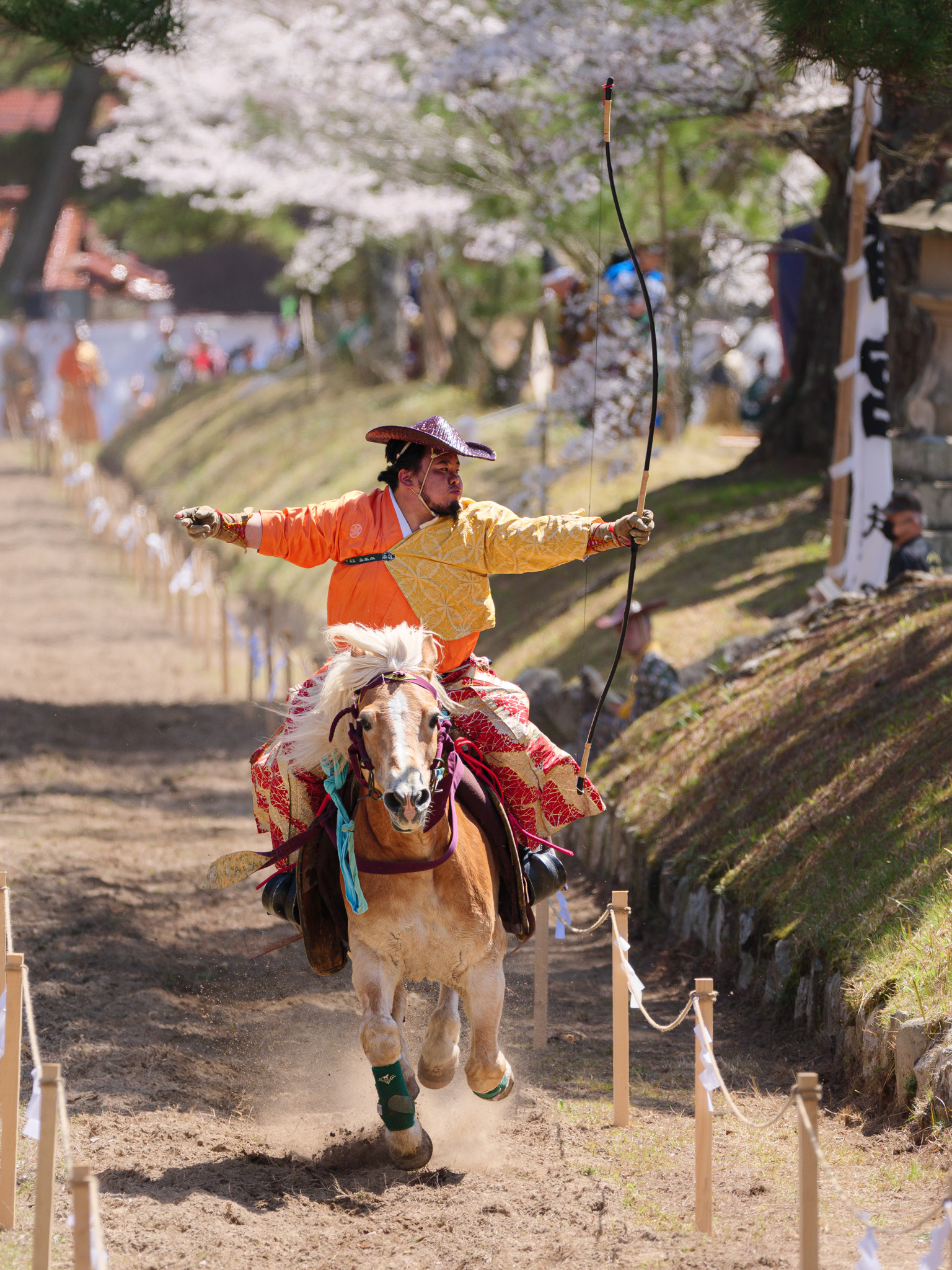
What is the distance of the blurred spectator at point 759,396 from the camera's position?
21.0 m

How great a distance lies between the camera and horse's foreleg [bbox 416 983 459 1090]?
18.9ft

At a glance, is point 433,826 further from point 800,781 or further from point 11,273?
point 11,273

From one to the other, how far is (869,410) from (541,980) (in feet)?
18.1

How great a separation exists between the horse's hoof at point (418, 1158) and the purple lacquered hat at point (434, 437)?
2517mm

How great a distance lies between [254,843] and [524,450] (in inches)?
430

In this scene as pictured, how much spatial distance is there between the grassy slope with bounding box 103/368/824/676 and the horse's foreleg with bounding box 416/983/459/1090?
73.7 inches

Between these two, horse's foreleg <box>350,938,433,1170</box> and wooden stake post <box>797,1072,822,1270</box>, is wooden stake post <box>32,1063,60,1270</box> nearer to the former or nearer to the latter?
horse's foreleg <box>350,938,433,1170</box>

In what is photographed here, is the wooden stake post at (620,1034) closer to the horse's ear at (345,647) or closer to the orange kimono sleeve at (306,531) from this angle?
the horse's ear at (345,647)

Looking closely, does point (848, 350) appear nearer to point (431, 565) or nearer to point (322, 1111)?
point (431, 565)

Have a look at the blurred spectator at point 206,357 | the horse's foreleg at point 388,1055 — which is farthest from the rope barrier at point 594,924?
the blurred spectator at point 206,357

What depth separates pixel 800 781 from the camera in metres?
8.28

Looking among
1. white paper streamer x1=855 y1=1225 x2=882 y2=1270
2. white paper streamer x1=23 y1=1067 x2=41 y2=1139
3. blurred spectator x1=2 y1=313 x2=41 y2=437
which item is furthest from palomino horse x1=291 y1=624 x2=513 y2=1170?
blurred spectator x1=2 y1=313 x2=41 y2=437

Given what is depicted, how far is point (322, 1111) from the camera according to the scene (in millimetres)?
6301

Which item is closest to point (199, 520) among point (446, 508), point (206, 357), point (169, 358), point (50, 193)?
point (446, 508)
